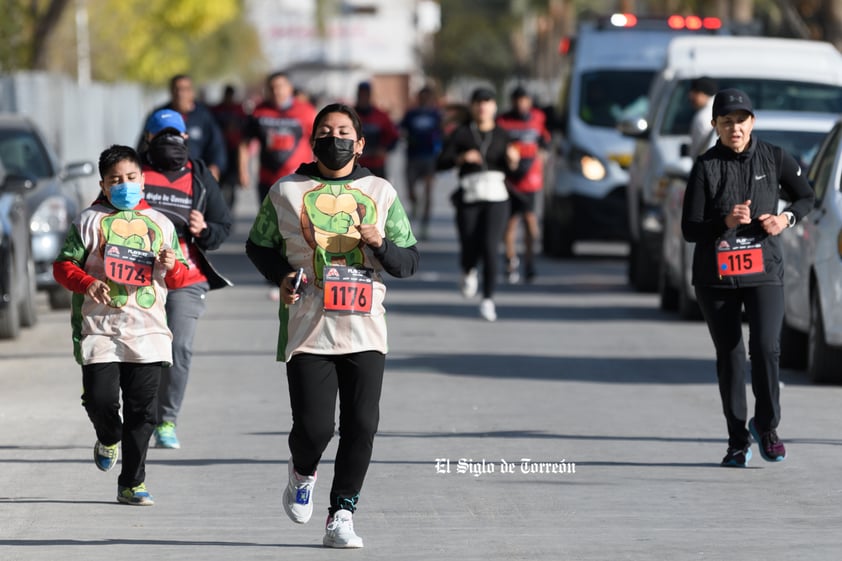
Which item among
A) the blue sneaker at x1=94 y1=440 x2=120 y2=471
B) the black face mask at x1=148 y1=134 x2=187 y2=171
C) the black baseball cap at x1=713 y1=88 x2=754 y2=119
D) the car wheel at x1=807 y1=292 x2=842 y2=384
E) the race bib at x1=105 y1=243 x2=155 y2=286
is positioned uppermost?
the black baseball cap at x1=713 y1=88 x2=754 y2=119

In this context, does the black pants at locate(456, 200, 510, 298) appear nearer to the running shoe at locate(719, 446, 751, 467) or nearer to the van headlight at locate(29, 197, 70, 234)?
the van headlight at locate(29, 197, 70, 234)

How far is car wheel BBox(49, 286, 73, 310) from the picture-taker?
1778 centimetres

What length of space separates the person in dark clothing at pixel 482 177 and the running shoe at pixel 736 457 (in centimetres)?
728

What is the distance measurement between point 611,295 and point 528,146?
203cm

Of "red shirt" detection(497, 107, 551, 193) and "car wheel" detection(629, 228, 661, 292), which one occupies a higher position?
"red shirt" detection(497, 107, 551, 193)

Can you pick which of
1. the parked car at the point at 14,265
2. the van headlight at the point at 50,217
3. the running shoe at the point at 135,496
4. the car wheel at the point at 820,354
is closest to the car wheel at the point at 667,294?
the car wheel at the point at 820,354

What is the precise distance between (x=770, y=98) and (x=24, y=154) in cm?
663

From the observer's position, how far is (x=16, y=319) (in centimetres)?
1538

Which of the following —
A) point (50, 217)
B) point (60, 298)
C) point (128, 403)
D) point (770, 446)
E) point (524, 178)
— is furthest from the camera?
point (524, 178)

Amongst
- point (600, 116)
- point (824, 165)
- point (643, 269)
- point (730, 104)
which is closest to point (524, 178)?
point (643, 269)

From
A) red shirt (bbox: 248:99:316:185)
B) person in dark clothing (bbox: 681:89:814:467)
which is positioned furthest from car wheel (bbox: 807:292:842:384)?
red shirt (bbox: 248:99:316:185)

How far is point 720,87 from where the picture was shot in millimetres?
18531

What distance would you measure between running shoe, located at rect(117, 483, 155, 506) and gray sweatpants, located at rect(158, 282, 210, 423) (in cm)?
159

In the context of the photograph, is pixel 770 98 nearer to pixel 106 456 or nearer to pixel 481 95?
pixel 481 95
